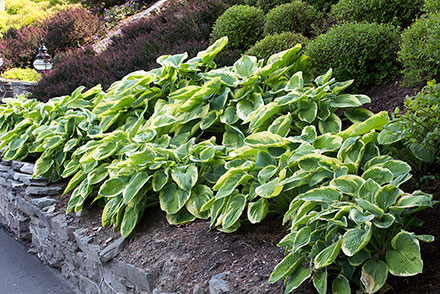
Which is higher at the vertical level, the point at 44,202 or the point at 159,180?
the point at 159,180

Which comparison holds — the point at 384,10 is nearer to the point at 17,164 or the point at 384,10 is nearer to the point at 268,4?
the point at 268,4

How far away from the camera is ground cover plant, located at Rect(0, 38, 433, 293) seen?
2.06m

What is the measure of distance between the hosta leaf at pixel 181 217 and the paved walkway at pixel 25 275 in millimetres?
1163

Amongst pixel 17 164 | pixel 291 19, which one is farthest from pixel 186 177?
pixel 291 19

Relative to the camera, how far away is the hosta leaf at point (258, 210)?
2.59m

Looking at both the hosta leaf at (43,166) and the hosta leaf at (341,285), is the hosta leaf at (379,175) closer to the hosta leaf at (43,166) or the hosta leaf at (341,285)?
the hosta leaf at (341,285)

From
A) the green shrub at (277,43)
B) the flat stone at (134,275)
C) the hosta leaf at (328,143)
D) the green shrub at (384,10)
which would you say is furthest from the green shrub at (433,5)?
the flat stone at (134,275)

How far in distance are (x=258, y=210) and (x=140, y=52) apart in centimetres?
435

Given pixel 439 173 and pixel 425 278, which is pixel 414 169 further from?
pixel 425 278

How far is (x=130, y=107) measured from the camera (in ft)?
14.6

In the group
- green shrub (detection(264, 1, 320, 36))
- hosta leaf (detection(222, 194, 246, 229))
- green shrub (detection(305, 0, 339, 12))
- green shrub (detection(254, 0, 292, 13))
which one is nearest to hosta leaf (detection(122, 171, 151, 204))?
hosta leaf (detection(222, 194, 246, 229))

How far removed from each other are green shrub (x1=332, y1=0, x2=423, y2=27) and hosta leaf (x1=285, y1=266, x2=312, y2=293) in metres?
2.78

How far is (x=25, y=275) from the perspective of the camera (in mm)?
3947

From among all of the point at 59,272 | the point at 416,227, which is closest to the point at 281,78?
the point at 416,227
